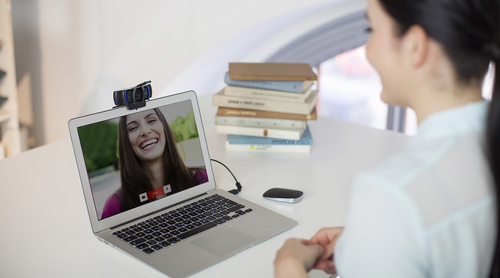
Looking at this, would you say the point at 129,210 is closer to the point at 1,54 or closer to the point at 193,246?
the point at 193,246

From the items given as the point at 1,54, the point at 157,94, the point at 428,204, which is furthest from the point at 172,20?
the point at 428,204

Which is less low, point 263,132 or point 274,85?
point 274,85

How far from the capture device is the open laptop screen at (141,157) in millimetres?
1067

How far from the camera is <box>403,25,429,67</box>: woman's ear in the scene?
65cm

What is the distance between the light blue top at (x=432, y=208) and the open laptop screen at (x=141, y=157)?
0.58m

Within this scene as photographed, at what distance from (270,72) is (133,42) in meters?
1.54

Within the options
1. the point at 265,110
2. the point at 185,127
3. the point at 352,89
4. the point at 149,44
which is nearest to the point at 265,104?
the point at 265,110

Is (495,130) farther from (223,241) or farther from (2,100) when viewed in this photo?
(2,100)

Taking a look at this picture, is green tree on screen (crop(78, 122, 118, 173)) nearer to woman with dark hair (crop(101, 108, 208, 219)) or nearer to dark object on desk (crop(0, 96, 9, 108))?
woman with dark hair (crop(101, 108, 208, 219))

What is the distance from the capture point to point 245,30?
8.86 feet

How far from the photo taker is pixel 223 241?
1.02 meters

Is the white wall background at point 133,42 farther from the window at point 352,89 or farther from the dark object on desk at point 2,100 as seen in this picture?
the window at point 352,89

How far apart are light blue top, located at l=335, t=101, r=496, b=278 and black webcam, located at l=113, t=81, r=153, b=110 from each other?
63 centimetres

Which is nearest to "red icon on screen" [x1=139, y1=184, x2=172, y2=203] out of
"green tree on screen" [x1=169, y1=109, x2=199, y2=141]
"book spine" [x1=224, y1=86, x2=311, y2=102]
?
"green tree on screen" [x1=169, y1=109, x2=199, y2=141]
